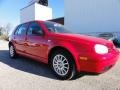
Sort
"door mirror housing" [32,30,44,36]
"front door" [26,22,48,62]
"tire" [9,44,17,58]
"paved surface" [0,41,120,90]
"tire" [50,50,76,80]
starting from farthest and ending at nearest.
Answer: "tire" [9,44,17,58] < "door mirror housing" [32,30,44,36] < "front door" [26,22,48,62] < "tire" [50,50,76,80] < "paved surface" [0,41,120,90]

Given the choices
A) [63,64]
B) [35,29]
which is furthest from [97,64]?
[35,29]

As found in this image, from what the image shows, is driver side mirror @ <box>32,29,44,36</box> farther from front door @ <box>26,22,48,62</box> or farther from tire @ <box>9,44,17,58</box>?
tire @ <box>9,44,17,58</box>

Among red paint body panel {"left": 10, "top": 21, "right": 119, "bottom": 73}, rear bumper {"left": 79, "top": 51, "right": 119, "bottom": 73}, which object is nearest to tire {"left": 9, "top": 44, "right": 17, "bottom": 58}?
red paint body panel {"left": 10, "top": 21, "right": 119, "bottom": 73}

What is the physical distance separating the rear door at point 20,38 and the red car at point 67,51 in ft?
1.13

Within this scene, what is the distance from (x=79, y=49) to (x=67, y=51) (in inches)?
13.9

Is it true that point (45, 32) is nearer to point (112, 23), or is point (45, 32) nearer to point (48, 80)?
point (48, 80)

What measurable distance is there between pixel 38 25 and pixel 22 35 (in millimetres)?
1068

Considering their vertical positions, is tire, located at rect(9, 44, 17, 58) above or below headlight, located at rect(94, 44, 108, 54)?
below

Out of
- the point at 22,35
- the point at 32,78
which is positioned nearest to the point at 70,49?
the point at 32,78

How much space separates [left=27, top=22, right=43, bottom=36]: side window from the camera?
4955 millimetres

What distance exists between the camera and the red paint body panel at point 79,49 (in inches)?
145

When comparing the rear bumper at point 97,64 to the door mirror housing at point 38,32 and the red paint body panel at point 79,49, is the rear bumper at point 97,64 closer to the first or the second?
the red paint body panel at point 79,49

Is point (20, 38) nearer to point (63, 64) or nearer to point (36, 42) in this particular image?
point (36, 42)

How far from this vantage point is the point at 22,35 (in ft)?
19.5
